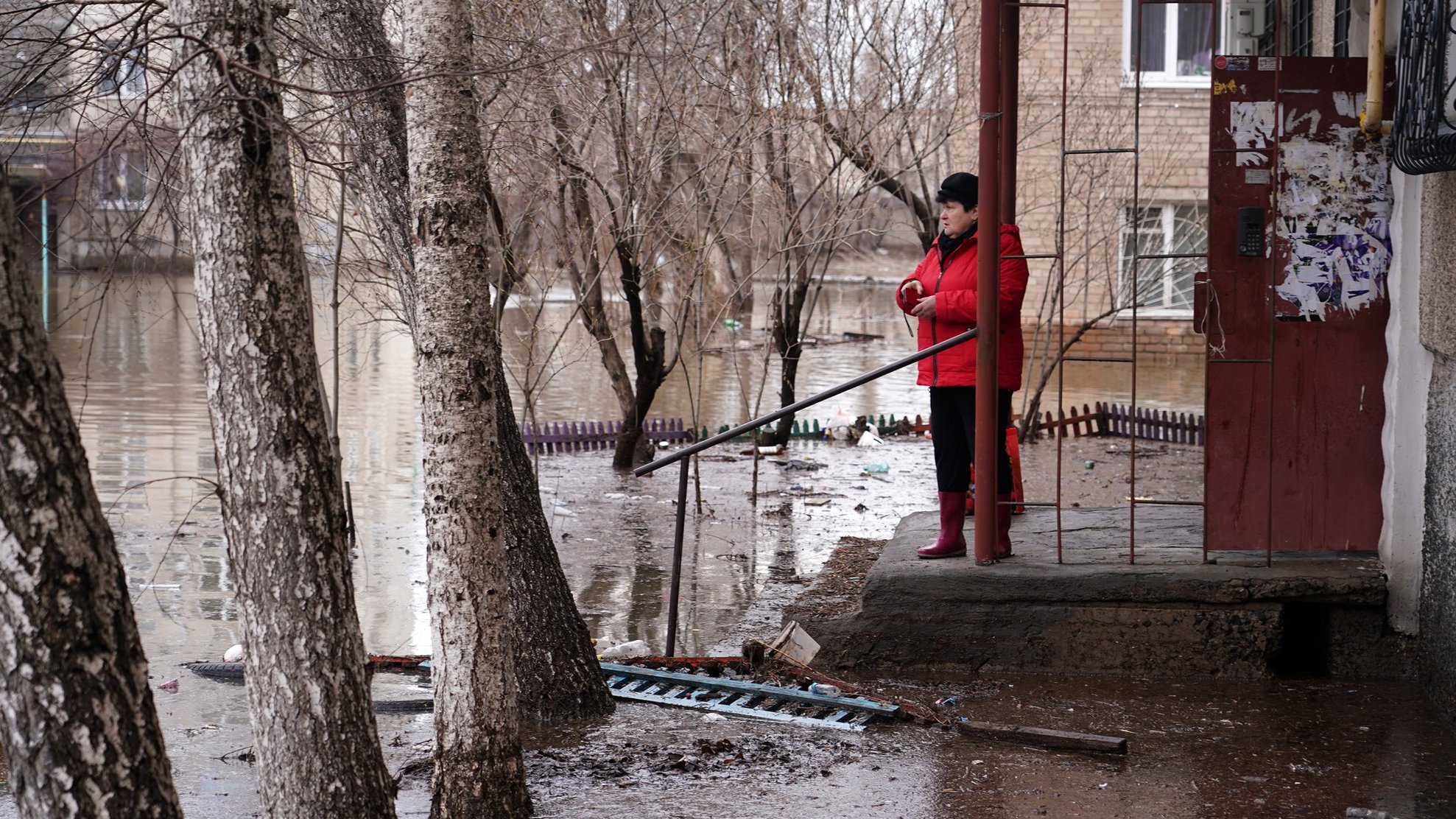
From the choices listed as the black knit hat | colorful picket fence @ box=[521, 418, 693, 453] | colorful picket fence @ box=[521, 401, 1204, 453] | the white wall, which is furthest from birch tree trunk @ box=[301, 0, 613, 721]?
colorful picket fence @ box=[521, 418, 693, 453]

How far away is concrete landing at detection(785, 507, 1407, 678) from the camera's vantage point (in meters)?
5.81

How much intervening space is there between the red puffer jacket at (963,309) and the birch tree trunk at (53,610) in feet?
13.6

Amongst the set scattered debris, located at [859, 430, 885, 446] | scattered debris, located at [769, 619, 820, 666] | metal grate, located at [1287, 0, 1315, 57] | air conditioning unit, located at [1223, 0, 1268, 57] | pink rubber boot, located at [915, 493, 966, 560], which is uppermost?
air conditioning unit, located at [1223, 0, 1268, 57]

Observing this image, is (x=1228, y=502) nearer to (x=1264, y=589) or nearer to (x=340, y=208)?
(x=1264, y=589)

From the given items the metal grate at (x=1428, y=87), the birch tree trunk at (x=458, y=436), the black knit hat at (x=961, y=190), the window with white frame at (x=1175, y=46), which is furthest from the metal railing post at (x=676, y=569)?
the window with white frame at (x=1175, y=46)

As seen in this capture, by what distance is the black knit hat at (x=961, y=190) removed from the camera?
6.32 metres

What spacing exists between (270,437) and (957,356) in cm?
355

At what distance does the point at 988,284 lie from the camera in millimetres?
6016

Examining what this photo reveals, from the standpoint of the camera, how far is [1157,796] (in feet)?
15.1

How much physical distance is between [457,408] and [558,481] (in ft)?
26.4

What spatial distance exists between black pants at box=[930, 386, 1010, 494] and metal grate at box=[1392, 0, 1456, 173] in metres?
1.97

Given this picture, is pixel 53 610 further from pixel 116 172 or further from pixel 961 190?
pixel 961 190

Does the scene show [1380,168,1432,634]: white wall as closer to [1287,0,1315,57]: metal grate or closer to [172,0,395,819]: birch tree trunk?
[1287,0,1315,57]: metal grate

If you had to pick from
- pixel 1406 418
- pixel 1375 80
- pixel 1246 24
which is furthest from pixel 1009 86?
pixel 1246 24
